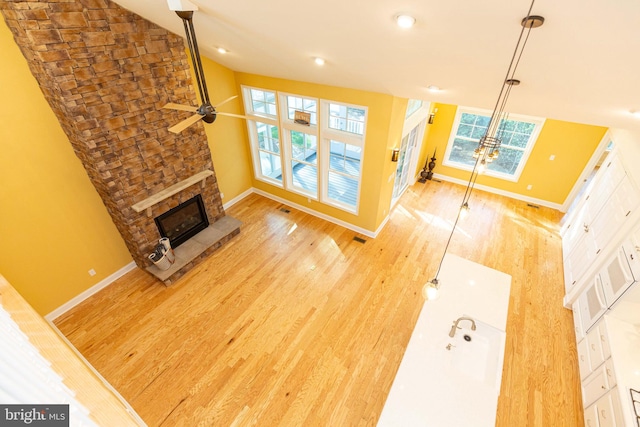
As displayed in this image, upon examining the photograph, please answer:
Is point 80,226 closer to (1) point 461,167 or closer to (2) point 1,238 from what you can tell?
(2) point 1,238

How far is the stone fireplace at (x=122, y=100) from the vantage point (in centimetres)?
295

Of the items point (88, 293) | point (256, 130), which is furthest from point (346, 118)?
point (88, 293)

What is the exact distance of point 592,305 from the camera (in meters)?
3.66

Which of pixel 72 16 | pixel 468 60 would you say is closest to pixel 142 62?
pixel 72 16

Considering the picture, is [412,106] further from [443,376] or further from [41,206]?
[41,206]

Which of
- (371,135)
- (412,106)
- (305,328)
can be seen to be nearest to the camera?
(305,328)

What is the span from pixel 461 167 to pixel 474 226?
2.08m

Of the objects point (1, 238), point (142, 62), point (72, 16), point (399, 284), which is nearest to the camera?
point (72, 16)

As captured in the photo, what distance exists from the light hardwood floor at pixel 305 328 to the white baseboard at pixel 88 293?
0.09 metres

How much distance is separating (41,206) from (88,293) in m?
1.51

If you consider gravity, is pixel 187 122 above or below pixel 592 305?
above

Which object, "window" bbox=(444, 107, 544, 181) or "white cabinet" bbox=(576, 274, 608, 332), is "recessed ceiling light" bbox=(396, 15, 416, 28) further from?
"window" bbox=(444, 107, 544, 181)

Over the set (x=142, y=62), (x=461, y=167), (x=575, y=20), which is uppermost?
(x=575, y=20)

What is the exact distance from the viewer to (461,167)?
7.34 metres
